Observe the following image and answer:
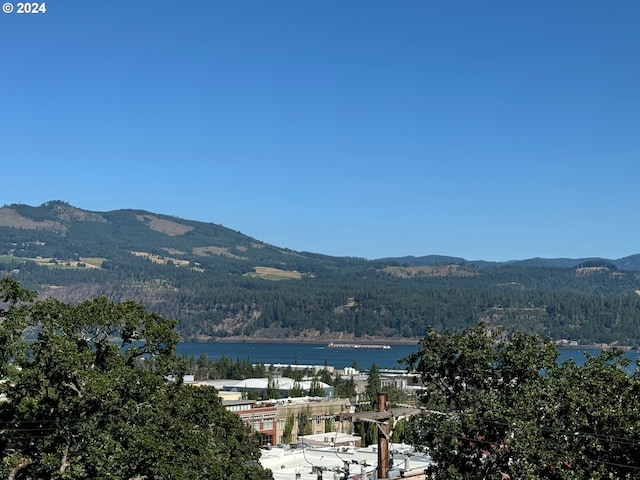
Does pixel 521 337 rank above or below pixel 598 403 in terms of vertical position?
above

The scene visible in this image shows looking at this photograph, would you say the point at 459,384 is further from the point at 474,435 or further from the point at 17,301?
the point at 17,301

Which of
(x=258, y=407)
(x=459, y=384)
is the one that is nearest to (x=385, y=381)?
(x=258, y=407)

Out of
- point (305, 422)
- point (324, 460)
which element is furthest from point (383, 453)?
point (305, 422)

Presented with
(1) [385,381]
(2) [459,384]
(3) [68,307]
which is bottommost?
(1) [385,381]

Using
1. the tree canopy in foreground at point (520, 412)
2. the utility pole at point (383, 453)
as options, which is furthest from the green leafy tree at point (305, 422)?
the utility pole at point (383, 453)

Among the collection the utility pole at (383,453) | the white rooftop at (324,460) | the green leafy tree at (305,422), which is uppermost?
the utility pole at (383,453)

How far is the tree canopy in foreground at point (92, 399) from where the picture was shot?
80.8ft

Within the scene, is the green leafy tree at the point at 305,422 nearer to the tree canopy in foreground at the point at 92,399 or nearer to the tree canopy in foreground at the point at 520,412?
the tree canopy in foreground at the point at 92,399

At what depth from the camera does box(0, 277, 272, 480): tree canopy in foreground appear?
24.6 m

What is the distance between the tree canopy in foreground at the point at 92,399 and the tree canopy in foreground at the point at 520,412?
674 cm

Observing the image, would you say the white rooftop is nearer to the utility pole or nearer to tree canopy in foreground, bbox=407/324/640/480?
tree canopy in foreground, bbox=407/324/640/480

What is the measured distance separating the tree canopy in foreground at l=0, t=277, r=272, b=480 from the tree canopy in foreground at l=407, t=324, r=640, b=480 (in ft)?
22.1

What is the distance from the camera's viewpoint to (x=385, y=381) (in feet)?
549

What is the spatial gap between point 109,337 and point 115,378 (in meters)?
1.79
